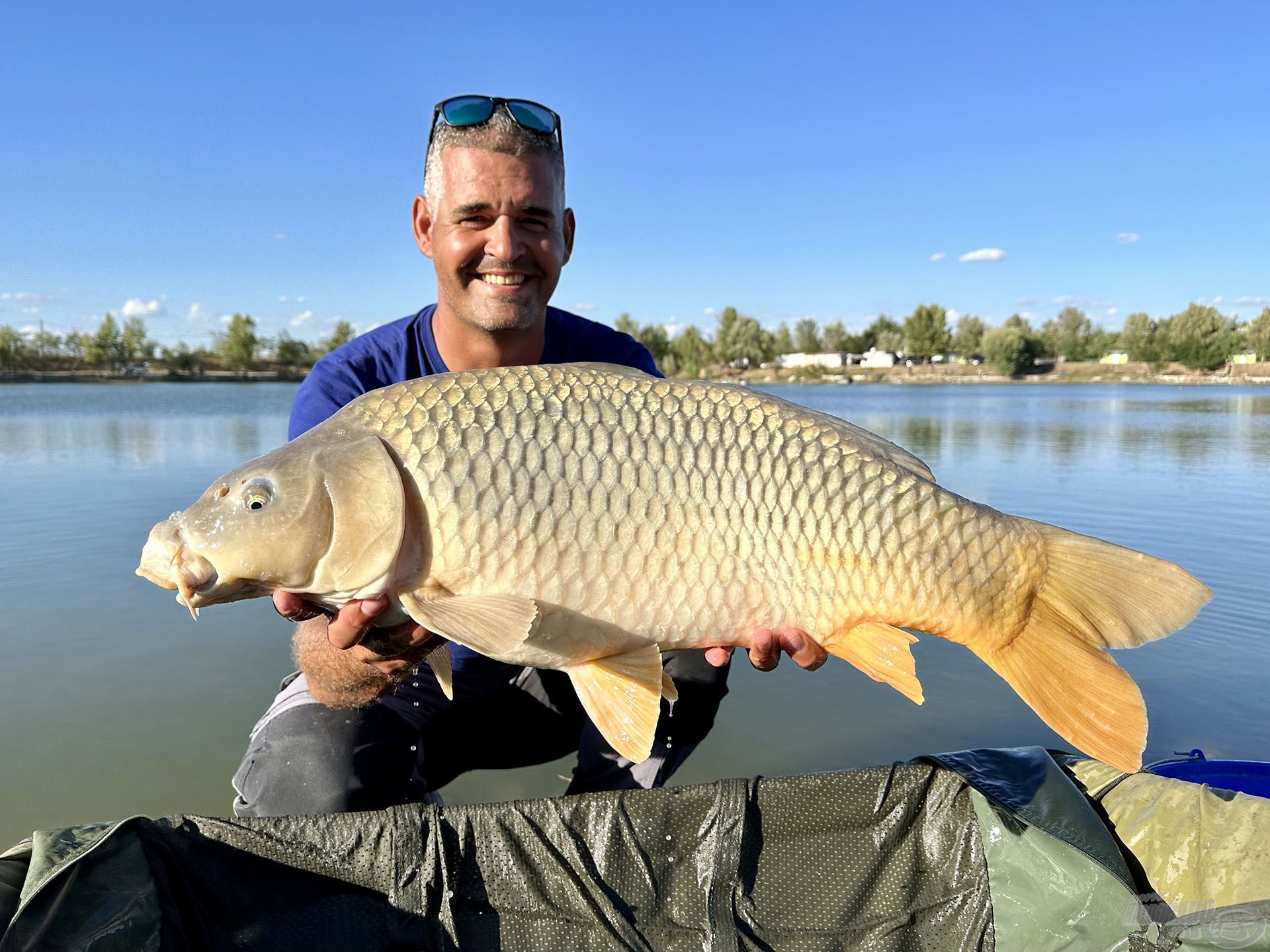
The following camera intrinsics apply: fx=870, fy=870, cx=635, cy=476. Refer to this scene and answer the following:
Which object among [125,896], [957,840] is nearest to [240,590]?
[125,896]

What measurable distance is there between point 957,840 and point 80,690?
7.91ft

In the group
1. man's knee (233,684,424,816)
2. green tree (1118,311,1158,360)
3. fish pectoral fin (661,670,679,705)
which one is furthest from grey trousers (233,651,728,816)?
green tree (1118,311,1158,360)

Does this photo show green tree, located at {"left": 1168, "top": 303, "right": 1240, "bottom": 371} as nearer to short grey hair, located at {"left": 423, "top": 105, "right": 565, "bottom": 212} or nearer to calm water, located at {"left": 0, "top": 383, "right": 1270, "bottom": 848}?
calm water, located at {"left": 0, "top": 383, "right": 1270, "bottom": 848}

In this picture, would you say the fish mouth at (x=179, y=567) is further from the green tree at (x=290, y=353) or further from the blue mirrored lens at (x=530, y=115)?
the green tree at (x=290, y=353)

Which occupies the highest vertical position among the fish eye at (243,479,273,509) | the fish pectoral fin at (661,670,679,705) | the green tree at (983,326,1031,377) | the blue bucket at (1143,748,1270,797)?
the green tree at (983,326,1031,377)

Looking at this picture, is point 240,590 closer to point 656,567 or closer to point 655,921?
point 656,567

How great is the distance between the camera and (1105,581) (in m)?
1.27

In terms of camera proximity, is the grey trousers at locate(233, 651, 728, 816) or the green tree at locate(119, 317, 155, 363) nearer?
the grey trousers at locate(233, 651, 728, 816)

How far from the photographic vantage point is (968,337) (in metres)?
64.4

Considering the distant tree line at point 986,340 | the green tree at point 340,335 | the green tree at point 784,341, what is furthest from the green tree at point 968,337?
the green tree at point 340,335

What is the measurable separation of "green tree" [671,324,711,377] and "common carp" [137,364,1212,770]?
55.8m

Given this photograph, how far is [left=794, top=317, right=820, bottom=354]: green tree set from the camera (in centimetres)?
6588

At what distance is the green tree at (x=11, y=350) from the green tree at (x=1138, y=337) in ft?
211

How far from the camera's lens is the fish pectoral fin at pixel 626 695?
1.30 metres
